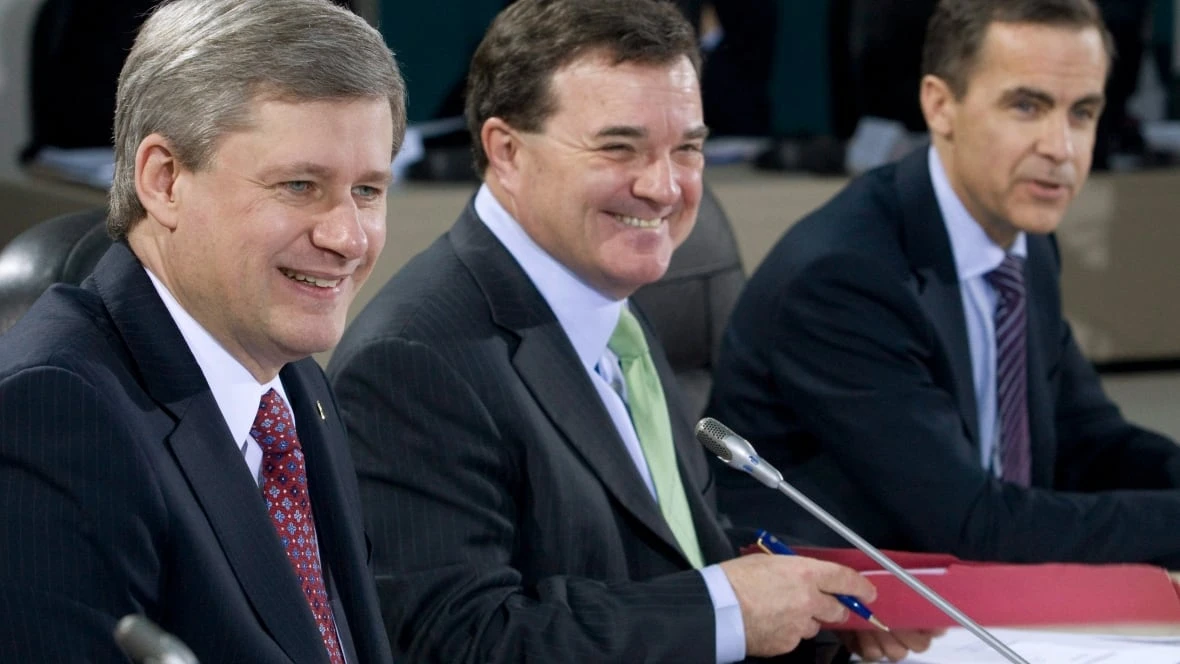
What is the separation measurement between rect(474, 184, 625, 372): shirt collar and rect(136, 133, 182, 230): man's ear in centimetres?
67

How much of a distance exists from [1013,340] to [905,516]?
0.40 metres

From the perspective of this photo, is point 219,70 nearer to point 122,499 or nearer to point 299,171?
point 299,171

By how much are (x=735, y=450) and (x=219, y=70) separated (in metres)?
0.57

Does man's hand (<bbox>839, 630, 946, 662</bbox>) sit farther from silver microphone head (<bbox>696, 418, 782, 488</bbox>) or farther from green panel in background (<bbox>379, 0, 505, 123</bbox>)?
green panel in background (<bbox>379, 0, 505, 123</bbox>)

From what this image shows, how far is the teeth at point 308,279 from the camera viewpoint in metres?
1.31

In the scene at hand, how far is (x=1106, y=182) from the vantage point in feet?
15.2

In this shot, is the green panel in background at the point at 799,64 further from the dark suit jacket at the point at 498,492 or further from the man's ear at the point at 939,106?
the dark suit jacket at the point at 498,492

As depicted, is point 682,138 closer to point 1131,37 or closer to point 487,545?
point 487,545

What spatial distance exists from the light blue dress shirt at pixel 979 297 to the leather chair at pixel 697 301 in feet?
1.27

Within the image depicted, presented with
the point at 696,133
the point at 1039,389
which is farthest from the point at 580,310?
the point at 1039,389

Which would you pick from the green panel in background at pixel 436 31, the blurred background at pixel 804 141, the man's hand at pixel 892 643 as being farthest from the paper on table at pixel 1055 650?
the green panel in background at pixel 436 31

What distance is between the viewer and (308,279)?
1.32 meters

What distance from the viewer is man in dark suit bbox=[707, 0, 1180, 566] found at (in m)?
2.16

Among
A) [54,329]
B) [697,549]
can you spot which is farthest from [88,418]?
[697,549]
